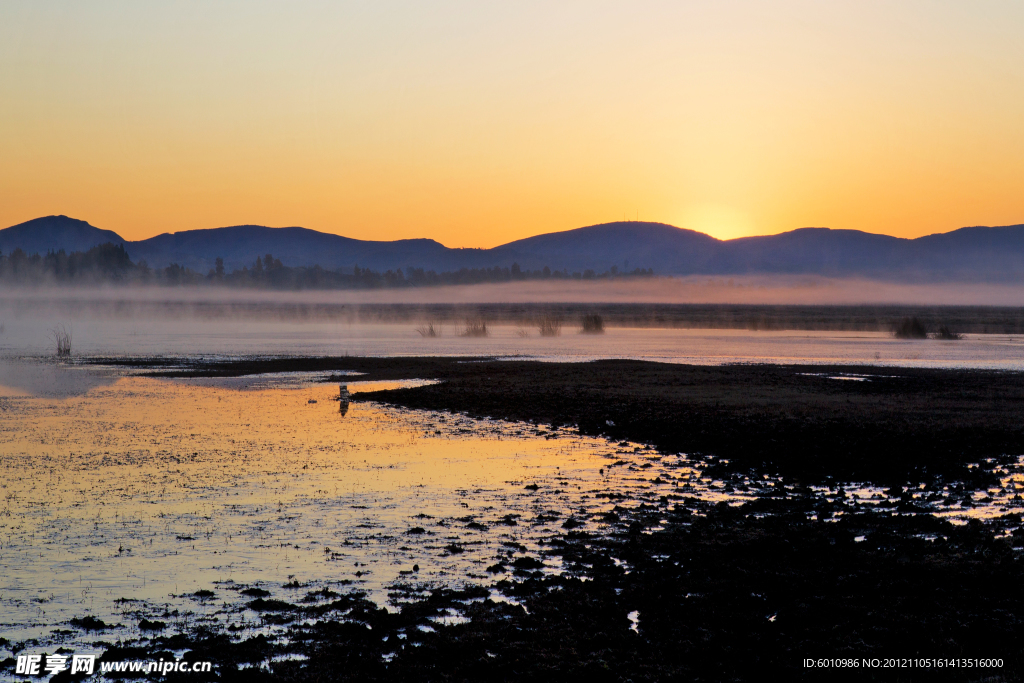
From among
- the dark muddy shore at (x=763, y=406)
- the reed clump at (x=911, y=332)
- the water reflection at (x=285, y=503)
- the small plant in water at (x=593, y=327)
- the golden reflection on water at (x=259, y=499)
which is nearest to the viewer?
the water reflection at (x=285, y=503)

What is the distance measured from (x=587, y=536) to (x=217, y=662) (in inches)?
266

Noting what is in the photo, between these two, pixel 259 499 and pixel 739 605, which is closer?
pixel 739 605

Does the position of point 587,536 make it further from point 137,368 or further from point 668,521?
point 137,368

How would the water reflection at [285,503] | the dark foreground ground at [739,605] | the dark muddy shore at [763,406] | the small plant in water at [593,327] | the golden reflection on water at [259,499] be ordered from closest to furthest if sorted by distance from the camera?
the dark foreground ground at [739,605] < the water reflection at [285,503] < the golden reflection on water at [259,499] < the dark muddy shore at [763,406] < the small plant in water at [593,327]

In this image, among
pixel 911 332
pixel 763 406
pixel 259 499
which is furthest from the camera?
pixel 911 332

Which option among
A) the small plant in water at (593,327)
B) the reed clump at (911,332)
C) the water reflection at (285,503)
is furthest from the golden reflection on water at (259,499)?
the reed clump at (911,332)

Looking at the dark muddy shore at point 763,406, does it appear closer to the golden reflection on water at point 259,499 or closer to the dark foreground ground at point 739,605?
the dark foreground ground at point 739,605

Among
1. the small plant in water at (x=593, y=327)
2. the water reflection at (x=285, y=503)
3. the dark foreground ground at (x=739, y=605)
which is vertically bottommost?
the dark foreground ground at (x=739, y=605)

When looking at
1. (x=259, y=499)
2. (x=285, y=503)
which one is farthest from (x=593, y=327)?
(x=285, y=503)

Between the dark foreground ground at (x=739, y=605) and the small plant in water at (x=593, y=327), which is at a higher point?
the small plant in water at (x=593, y=327)

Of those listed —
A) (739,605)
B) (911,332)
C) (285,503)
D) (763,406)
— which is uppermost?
(911,332)

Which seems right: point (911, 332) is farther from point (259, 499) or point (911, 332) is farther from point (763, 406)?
point (259, 499)

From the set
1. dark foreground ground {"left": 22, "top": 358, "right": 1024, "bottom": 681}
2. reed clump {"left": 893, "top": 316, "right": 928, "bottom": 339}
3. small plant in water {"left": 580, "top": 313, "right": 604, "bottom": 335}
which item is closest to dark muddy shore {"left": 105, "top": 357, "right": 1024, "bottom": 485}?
dark foreground ground {"left": 22, "top": 358, "right": 1024, "bottom": 681}

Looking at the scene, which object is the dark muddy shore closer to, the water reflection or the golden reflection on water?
the water reflection
